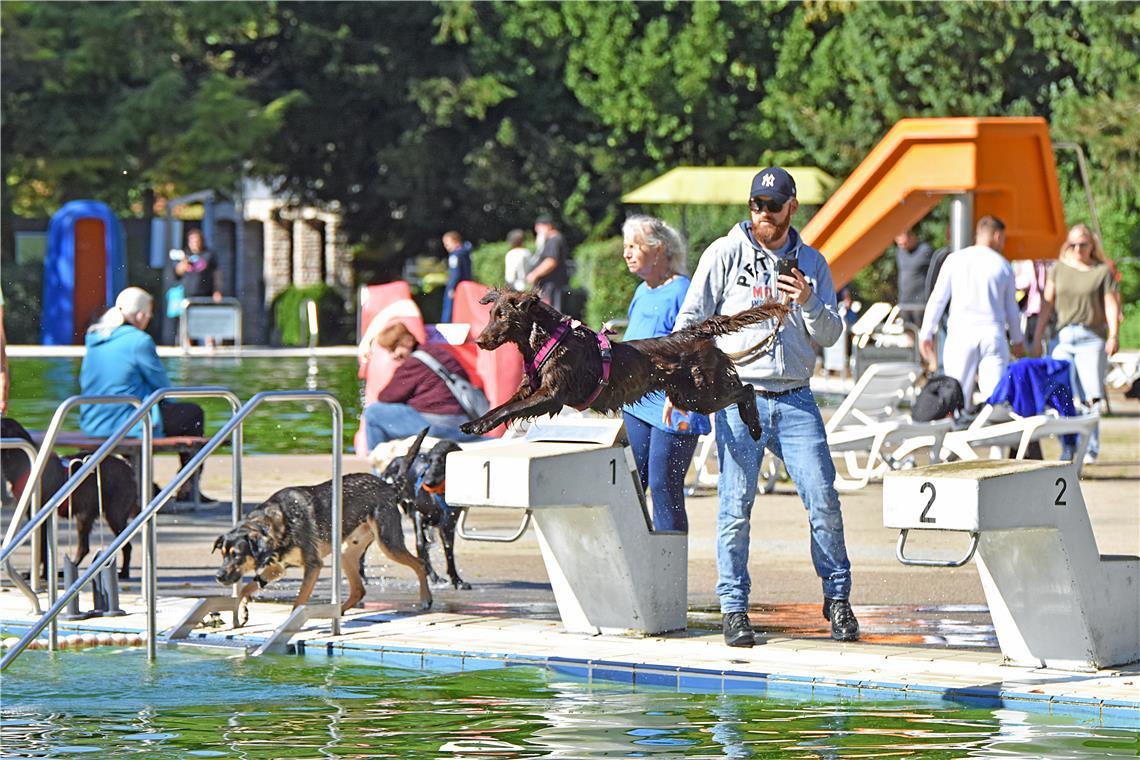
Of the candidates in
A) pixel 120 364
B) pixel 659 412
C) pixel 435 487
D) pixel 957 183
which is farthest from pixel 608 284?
pixel 659 412

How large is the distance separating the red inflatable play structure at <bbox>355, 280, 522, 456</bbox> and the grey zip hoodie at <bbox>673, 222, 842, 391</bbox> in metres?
4.02

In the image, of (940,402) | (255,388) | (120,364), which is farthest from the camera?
(255,388)

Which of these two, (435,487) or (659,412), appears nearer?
(659,412)

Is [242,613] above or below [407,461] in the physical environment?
below

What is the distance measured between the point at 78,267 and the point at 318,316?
6266 mm

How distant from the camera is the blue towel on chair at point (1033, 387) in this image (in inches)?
609

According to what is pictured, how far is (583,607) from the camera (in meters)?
9.23

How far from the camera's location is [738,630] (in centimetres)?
878

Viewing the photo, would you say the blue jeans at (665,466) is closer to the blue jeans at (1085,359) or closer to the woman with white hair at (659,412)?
the woman with white hair at (659,412)

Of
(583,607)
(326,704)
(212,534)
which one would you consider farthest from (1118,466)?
(326,704)

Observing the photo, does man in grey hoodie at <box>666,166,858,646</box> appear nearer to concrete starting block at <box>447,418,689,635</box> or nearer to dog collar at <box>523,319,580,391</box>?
concrete starting block at <box>447,418,689,635</box>

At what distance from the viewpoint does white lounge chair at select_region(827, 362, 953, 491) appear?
586 inches

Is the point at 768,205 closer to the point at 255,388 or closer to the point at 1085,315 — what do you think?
the point at 1085,315

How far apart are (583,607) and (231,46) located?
3944cm
